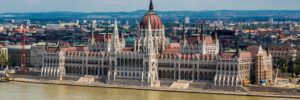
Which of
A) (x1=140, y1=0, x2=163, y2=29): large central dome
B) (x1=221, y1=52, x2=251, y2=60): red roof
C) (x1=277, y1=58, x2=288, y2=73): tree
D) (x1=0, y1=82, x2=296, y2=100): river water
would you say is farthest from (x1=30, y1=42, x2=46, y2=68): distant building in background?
(x1=277, y1=58, x2=288, y2=73): tree

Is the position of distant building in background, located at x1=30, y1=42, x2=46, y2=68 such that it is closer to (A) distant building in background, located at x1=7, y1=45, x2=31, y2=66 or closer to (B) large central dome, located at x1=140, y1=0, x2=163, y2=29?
(A) distant building in background, located at x1=7, y1=45, x2=31, y2=66

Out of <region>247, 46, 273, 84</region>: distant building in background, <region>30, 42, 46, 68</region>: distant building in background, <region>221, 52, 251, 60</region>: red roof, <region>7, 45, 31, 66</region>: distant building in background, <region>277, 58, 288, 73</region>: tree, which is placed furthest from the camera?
<region>7, 45, 31, 66</region>: distant building in background

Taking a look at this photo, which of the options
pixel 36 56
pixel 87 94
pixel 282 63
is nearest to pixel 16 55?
pixel 36 56

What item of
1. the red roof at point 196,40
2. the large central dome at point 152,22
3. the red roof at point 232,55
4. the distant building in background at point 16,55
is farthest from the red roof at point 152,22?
the distant building in background at point 16,55

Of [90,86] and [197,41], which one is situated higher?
[197,41]

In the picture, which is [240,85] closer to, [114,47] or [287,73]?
[287,73]

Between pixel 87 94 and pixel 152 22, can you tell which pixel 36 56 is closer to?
pixel 152 22

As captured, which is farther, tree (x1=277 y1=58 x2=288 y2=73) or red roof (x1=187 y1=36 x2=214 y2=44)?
tree (x1=277 y1=58 x2=288 y2=73)

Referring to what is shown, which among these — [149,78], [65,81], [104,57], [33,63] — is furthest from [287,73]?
[33,63]
